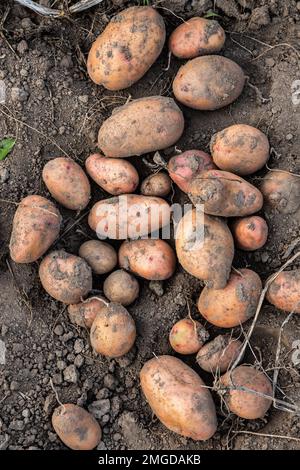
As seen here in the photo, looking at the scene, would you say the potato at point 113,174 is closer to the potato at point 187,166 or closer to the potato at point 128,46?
the potato at point 187,166

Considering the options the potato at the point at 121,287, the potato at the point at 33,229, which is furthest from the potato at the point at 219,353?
the potato at the point at 33,229

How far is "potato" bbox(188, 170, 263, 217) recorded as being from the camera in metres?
2.18

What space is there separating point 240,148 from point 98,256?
678mm

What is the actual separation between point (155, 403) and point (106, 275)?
55cm

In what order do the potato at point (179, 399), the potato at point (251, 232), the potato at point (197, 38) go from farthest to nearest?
1. the potato at point (197, 38)
2. the potato at point (251, 232)
3. the potato at point (179, 399)

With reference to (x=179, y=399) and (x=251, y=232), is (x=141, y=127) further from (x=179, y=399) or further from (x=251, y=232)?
(x=179, y=399)

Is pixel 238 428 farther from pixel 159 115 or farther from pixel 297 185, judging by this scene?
pixel 159 115

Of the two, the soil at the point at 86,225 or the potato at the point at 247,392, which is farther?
the soil at the point at 86,225

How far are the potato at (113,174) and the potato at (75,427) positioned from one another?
0.84 m

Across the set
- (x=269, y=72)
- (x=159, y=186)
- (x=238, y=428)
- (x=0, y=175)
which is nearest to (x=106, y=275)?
(x=159, y=186)

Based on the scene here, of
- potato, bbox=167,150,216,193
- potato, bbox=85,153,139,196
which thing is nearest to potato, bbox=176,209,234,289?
potato, bbox=167,150,216,193

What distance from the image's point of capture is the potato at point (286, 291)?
2252 millimetres

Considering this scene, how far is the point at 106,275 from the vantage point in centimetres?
247

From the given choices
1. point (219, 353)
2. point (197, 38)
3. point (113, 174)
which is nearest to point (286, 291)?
point (219, 353)
